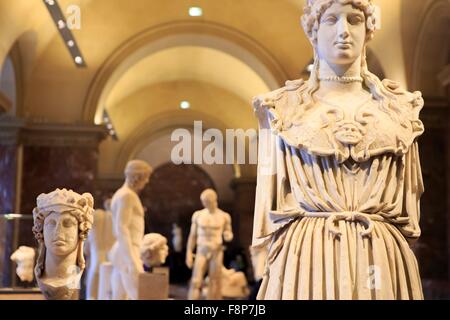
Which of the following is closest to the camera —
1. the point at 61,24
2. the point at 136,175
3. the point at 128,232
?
the point at 128,232

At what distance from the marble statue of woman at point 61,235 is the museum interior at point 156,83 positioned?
4.50m

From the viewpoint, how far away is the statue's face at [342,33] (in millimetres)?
4055

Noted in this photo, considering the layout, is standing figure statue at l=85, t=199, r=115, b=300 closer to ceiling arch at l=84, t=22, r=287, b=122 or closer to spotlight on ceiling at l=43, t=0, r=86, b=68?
spotlight on ceiling at l=43, t=0, r=86, b=68

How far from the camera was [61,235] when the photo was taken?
5129mm

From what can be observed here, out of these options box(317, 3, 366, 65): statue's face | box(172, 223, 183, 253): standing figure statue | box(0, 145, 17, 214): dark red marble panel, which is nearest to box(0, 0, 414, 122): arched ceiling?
box(0, 145, 17, 214): dark red marble panel

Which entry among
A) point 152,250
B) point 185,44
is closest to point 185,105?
point 185,44

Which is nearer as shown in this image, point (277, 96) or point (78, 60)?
point (277, 96)

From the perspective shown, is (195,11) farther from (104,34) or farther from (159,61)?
(159,61)

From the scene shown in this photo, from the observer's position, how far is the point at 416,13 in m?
10.9

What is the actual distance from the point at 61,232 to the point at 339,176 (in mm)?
1911

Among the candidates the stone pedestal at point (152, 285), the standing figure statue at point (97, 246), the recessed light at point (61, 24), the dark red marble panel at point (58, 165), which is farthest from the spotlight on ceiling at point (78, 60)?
the stone pedestal at point (152, 285)

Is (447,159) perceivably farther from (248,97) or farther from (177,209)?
(177,209)

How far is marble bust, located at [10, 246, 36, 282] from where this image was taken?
7.75m

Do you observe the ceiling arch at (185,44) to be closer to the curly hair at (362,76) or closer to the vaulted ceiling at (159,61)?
the vaulted ceiling at (159,61)
